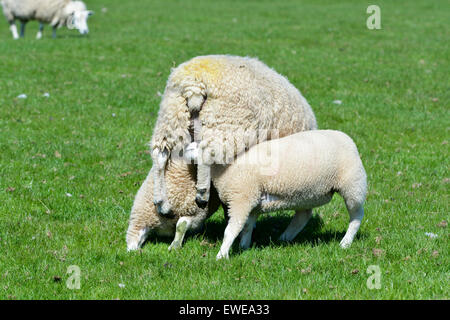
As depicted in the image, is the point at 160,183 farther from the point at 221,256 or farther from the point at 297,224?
the point at 297,224

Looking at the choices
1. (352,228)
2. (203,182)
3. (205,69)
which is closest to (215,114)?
(205,69)

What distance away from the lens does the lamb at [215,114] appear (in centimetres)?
483

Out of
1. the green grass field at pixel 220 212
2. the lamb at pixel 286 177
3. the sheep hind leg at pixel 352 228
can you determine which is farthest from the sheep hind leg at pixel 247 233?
the sheep hind leg at pixel 352 228

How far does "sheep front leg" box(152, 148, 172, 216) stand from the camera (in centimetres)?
504

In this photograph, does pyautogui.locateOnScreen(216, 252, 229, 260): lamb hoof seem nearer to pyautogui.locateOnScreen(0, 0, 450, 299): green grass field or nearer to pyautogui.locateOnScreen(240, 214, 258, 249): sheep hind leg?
pyautogui.locateOnScreen(0, 0, 450, 299): green grass field

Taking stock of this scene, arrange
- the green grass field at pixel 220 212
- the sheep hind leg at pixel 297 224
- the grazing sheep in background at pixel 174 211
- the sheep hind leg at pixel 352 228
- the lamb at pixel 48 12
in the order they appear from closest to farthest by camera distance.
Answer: the green grass field at pixel 220 212 → the grazing sheep in background at pixel 174 211 → the sheep hind leg at pixel 352 228 → the sheep hind leg at pixel 297 224 → the lamb at pixel 48 12

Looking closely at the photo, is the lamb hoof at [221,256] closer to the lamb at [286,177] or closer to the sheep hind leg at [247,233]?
the lamb at [286,177]

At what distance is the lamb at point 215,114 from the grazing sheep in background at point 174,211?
10cm

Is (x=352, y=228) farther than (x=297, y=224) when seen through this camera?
No

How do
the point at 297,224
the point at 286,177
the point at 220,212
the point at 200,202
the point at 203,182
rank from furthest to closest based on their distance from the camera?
1. the point at 220,212
2. the point at 297,224
3. the point at 200,202
4. the point at 203,182
5. the point at 286,177

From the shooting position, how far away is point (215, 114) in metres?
4.83

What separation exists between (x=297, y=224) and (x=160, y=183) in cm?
140
